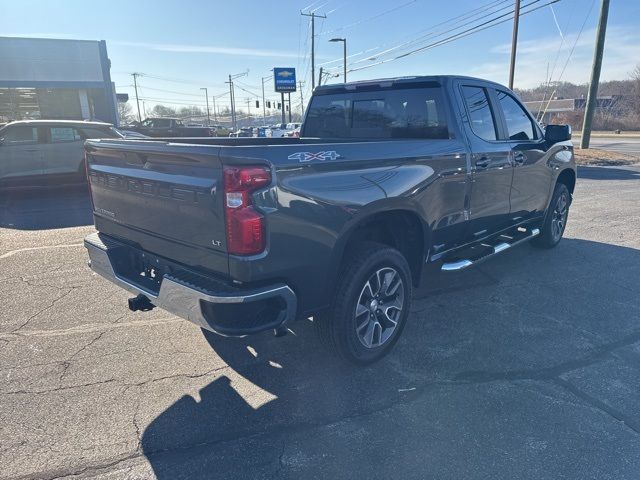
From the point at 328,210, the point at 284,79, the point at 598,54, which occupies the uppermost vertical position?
the point at 284,79

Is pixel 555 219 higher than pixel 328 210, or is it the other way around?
pixel 328 210

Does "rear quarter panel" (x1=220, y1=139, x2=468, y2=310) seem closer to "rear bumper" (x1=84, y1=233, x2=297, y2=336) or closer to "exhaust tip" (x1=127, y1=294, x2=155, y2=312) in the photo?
"rear bumper" (x1=84, y1=233, x2=297, y2=336)

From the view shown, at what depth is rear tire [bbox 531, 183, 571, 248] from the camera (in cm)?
596

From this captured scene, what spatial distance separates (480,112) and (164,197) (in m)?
3.17

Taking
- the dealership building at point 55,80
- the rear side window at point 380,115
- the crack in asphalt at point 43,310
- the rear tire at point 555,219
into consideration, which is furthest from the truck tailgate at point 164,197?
the dealership building at point 55,80

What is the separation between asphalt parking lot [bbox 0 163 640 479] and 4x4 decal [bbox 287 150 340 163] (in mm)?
1573

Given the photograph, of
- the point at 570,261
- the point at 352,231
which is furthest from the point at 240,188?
the point at 570,261

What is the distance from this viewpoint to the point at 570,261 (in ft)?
18.9

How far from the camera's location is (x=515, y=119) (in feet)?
16.5

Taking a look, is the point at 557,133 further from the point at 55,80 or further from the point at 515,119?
the point at 55,80

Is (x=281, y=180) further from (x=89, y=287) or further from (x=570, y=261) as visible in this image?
(x=570, y=261)

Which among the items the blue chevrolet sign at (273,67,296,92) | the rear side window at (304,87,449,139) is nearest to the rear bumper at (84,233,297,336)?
the rear side window at (304,87,449,139)

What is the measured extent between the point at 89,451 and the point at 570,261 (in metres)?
5.67

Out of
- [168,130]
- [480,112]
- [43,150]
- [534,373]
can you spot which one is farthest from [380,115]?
[168,130]
